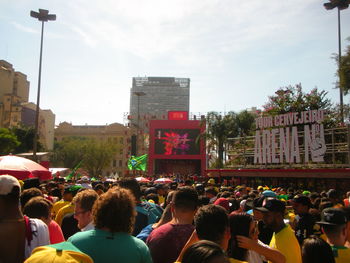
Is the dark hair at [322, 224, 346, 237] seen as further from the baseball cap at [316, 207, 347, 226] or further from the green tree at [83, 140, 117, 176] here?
the green tree at [83, 140, 117, 176]

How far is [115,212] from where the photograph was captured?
2.79 m

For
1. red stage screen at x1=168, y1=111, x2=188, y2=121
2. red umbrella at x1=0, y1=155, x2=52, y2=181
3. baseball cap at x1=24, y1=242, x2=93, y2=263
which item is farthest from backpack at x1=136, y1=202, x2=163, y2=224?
red stage screen at x1=168, y1=111, x2=188, y2=121

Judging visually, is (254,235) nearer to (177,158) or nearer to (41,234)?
(41,234)

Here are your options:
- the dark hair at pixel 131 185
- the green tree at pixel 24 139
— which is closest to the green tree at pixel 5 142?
the green tree at pixel 24 139

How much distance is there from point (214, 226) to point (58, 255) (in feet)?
4.29

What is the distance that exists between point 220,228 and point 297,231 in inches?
108

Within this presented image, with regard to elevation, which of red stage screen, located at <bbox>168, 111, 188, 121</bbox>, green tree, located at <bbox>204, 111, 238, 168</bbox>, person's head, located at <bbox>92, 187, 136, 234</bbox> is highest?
red stage screen, located at <bbox>168, 111, 188, 121</bbox>

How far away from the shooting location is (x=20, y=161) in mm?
9203

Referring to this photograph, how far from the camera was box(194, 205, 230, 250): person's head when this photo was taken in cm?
271

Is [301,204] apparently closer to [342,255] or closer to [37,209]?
[342,255]

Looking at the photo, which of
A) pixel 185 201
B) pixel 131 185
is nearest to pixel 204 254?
pixel 185 201

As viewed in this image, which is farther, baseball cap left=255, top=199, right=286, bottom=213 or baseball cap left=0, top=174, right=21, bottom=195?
baseball cap left=255, top=199, right=286, bottom=213

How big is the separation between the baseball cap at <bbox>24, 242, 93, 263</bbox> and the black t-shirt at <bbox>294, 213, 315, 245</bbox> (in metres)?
3.78

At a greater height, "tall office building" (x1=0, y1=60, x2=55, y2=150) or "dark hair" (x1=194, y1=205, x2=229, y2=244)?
"tall office building" (x1=0, y1=60, x2=55, y2=150)
